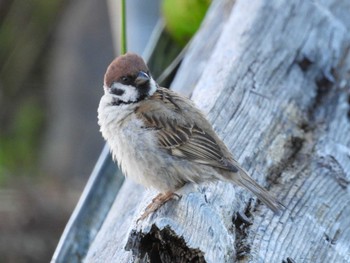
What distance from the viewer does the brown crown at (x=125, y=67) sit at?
3777 mm

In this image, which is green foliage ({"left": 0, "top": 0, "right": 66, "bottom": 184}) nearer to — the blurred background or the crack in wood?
the blurred background

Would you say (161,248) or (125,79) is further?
(125,79)

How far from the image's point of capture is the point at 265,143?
3500 mm

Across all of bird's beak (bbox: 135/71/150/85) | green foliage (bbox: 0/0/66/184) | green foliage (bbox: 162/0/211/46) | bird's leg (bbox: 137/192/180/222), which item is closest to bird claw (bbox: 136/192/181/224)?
A: bird's leg (bbox: 137/192/180/222)

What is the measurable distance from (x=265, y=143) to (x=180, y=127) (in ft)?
1.36

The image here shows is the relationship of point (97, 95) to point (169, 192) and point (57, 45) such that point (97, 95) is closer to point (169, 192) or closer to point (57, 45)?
point (57, 45)

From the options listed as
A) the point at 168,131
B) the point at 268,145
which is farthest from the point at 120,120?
the point at 268,145

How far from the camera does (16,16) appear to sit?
789 cm

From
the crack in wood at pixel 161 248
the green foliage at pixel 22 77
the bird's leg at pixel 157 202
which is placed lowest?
the green foliage at pixel 22 77

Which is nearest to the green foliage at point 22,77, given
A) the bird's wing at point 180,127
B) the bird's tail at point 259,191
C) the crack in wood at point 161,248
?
the bird's wing at point 180,127

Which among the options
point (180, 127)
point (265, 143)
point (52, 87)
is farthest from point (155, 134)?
point (52, 87)

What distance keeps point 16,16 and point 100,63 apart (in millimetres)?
1166

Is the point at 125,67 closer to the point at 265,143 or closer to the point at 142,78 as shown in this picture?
the point at 142,78

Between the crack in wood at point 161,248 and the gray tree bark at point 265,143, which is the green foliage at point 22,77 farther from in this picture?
the crack in wood at point 161,248
